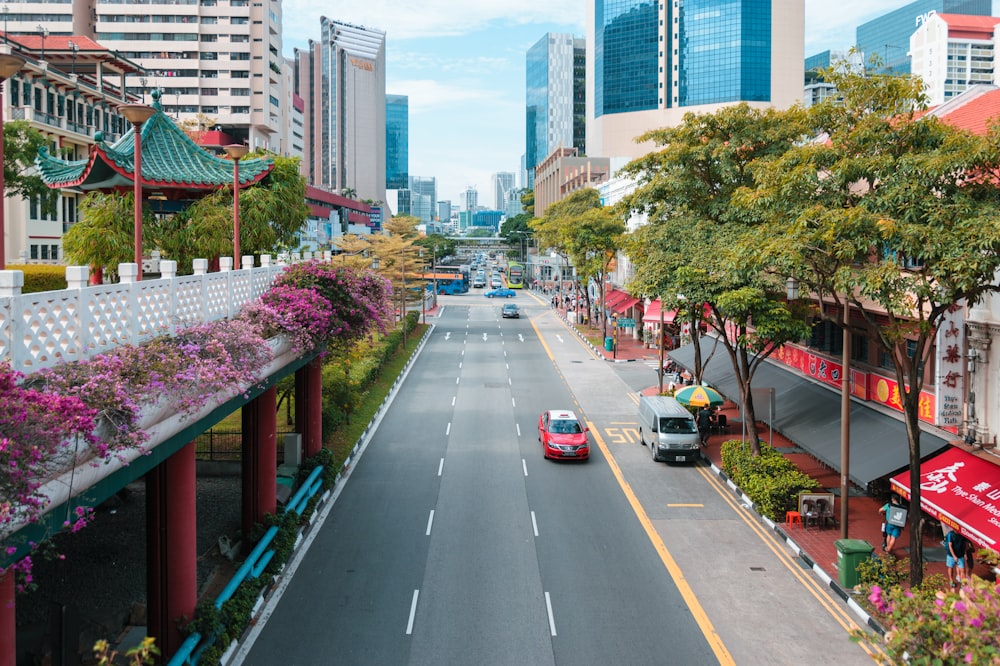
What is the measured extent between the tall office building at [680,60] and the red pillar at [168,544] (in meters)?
111

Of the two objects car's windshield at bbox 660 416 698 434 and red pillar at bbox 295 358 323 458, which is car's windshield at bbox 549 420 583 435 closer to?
car's windshield at bbox 660 416 698 434

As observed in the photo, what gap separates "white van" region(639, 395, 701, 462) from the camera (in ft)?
92.2

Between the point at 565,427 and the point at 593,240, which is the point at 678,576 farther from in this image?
the point at 593,240

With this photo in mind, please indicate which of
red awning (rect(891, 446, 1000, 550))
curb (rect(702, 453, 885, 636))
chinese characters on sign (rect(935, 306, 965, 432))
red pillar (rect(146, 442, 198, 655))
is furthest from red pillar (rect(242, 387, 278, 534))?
chinese characters on sign (rect(935, 306, 965, 432))

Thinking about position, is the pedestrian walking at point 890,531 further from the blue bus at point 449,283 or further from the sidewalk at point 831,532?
the blue bus at point 449,283

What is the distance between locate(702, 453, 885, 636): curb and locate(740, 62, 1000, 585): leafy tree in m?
1.28

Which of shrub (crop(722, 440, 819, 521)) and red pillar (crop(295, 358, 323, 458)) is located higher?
red pillar (crop(295, 358, 323, 458))

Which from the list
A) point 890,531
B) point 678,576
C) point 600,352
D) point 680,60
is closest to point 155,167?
point 678,576

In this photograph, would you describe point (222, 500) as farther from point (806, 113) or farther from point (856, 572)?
point (806, 113)

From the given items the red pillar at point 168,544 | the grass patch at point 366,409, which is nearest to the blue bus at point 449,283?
the grass patch at point 366,409

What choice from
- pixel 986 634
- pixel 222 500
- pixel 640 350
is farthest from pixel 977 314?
pixel 640 350

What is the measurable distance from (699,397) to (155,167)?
19.8 m

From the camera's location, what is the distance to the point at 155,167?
21438 millimetres

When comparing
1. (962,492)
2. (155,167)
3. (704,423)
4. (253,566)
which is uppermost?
(155,167)
